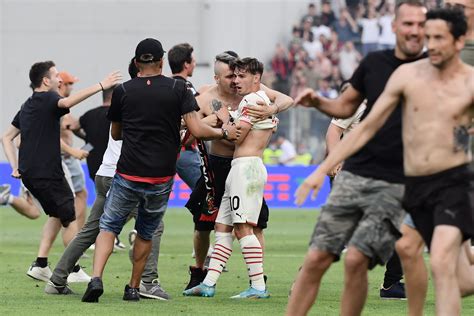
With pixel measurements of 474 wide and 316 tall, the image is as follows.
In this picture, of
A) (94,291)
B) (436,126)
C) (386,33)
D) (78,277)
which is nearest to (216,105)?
(94,291)

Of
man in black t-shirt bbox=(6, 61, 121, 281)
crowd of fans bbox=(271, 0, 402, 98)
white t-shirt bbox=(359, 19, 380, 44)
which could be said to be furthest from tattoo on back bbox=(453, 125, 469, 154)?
white t-shirt bbox=(359, 19, 380, 44)

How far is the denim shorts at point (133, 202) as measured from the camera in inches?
407

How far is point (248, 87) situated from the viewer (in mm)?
11109

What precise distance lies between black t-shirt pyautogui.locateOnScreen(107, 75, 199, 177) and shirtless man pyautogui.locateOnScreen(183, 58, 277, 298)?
801mm

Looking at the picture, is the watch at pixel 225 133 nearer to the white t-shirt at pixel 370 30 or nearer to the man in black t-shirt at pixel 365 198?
the man in black t-shirt at pixel 365 198

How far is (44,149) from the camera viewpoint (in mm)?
12195

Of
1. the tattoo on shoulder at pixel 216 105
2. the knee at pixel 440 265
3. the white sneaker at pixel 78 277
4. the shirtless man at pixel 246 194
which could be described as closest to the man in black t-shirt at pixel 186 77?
the tattoo on shoulder at pixel 216 105

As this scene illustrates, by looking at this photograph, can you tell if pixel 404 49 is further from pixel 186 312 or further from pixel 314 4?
pixel 314 4

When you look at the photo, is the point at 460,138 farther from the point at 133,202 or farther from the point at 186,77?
the point at 186,77

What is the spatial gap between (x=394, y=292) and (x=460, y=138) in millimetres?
3543

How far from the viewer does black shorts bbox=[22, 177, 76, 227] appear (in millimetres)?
12344

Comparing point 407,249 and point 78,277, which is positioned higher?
point 407,249

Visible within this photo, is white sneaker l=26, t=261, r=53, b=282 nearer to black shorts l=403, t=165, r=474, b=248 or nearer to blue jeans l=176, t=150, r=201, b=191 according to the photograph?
blue jeans l=176, t=150, r=201, b=191

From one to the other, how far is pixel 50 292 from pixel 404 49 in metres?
4.49
